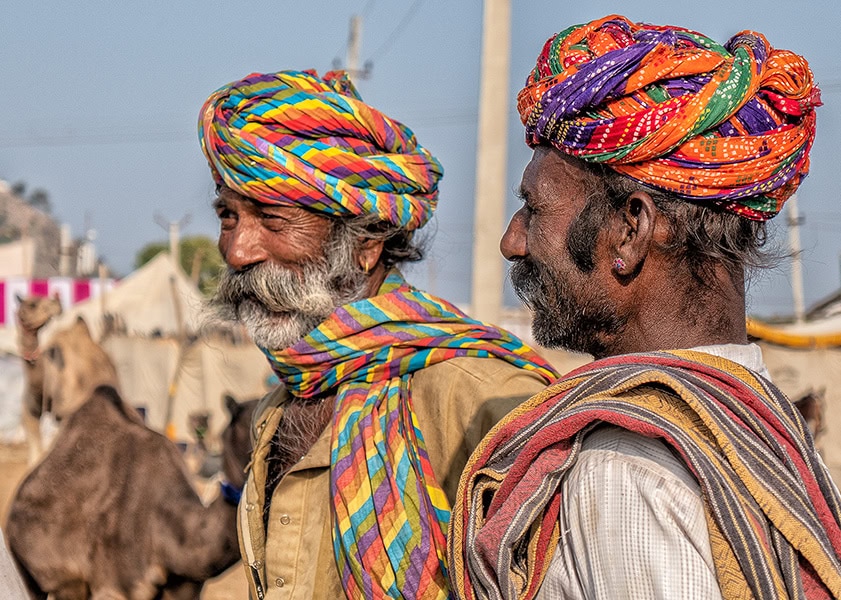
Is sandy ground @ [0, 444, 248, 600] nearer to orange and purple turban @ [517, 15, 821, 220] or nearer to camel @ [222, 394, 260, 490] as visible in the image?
camel @ [222, 394, 260, 490]

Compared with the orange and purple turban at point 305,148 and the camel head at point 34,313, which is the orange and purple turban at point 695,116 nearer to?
the orange and purple turban at point 305,148

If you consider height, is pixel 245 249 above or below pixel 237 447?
above

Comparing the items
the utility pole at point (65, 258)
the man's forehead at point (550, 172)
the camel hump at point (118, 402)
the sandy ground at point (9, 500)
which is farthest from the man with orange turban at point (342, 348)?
the utility pole at point (65, 258)

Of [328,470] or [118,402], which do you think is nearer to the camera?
[328,470]

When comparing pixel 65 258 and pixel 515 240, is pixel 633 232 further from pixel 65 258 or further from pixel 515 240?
pixel 65 258

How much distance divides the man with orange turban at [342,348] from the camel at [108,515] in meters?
0.67

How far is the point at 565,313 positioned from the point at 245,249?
1503 millimetres

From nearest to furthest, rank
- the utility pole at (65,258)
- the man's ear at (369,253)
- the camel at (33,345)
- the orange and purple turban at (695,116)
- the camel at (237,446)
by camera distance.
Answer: the orange and purple turban at (695,116) → the man's ear at (369,253) → the camel at (237,446) → the camel at (33,345) → the utility pole at (65,258)

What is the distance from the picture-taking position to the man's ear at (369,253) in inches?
127

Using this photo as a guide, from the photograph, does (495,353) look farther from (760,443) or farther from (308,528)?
(760,443)

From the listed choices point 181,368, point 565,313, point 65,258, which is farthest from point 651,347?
point 65,258

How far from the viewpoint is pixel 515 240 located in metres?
1.97

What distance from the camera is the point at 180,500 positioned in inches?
143

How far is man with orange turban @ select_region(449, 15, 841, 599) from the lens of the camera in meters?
1.46
